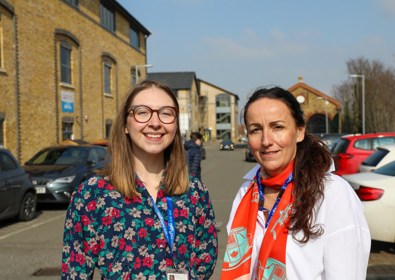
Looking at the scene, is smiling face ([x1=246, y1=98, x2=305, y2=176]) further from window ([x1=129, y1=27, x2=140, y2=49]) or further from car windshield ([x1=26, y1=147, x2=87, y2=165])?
window ([x1=129, y1=27, x2=140, y2=49])

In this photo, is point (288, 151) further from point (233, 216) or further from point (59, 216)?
A: point (59, 216)

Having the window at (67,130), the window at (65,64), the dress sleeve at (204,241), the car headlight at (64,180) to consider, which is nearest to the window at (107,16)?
the window at (65,64)

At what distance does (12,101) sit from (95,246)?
17.0m

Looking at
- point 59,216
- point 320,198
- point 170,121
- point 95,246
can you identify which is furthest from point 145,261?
point 59,216

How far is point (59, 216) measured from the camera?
9.47m

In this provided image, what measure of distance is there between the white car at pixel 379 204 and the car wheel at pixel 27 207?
22.7 ft

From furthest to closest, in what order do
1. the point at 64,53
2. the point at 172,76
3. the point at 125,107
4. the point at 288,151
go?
1. the point at 172,76
2. the point at 64,53
3. the point at 125,107
4. the point at 288,151

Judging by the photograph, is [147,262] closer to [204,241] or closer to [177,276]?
[177,276]

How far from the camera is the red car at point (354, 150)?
11.4m

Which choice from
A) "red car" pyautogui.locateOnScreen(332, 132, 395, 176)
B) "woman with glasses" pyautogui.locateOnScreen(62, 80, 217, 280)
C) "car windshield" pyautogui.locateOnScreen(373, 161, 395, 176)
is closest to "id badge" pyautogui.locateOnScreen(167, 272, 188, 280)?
"woman with glasses" pyautogui.locateOnScreen(62, 80, 217, 280)

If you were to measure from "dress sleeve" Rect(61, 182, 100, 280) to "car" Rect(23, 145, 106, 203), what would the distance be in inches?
291

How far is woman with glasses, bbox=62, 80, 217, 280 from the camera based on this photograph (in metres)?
2.00

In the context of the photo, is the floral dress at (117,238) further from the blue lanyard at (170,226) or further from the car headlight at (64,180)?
the car headlight at (64,180)

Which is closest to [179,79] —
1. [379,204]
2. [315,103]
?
[315,103]
